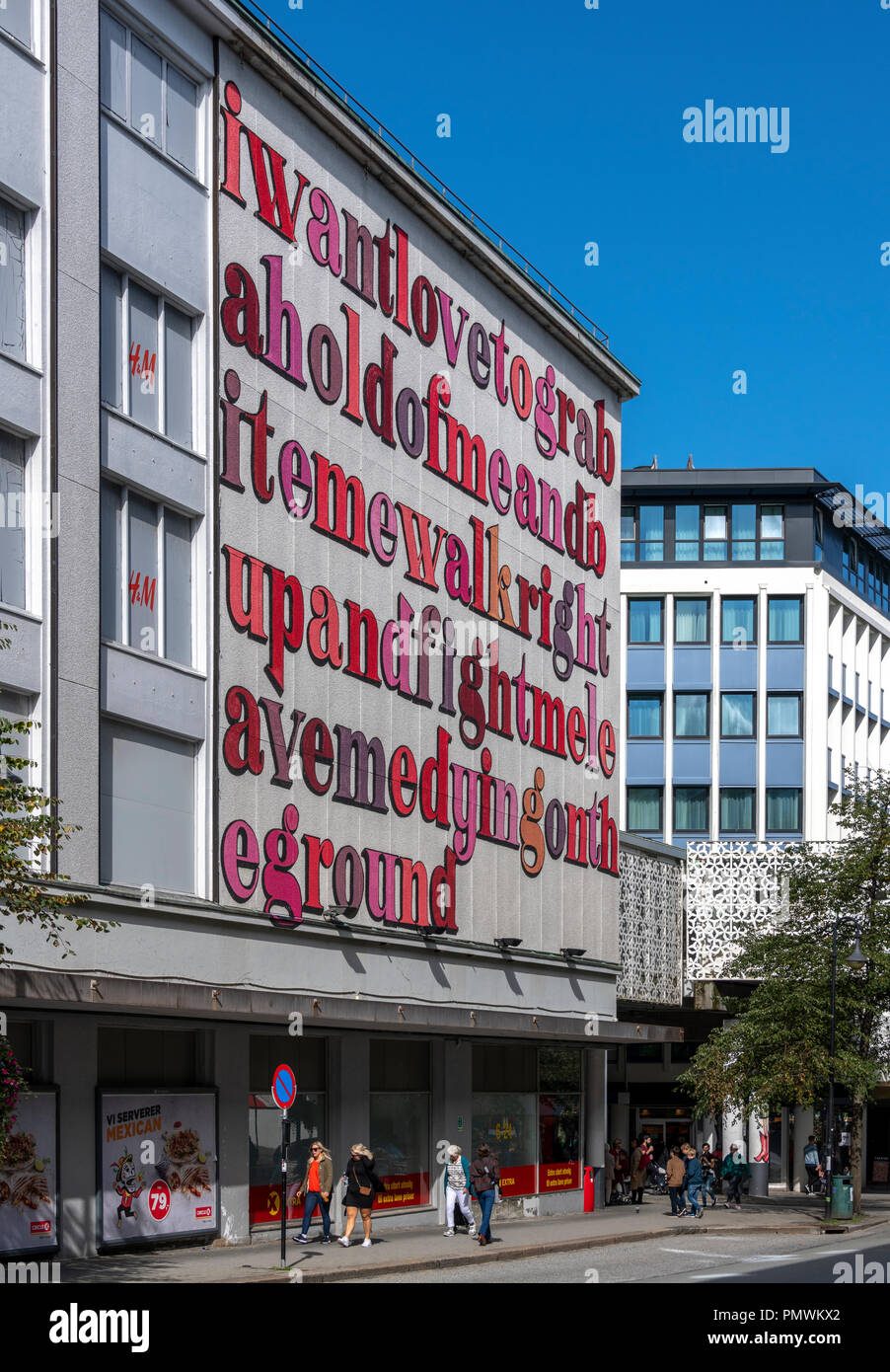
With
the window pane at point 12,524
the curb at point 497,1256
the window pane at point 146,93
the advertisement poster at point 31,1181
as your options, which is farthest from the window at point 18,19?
the curb at point 497,1256

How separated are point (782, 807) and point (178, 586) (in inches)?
1780

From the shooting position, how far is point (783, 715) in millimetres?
70375

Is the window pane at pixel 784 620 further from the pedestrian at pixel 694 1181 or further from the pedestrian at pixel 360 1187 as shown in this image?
the pedestrian at pixel 360 1187

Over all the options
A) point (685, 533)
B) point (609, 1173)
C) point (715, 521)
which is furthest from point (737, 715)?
point (609, 1173)

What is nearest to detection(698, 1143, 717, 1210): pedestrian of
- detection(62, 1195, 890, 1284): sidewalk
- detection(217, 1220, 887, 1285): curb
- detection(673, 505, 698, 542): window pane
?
detection(62, 1195, 890, 1284): sidewalk

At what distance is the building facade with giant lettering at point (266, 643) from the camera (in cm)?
2552

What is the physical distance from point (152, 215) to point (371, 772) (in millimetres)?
10907

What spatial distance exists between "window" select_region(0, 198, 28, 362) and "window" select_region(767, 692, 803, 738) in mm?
48917

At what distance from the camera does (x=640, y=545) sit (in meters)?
71.8

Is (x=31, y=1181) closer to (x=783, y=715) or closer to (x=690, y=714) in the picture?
(x=690, y=714)

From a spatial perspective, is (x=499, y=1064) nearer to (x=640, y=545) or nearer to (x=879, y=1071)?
(x=879, y=1071)
